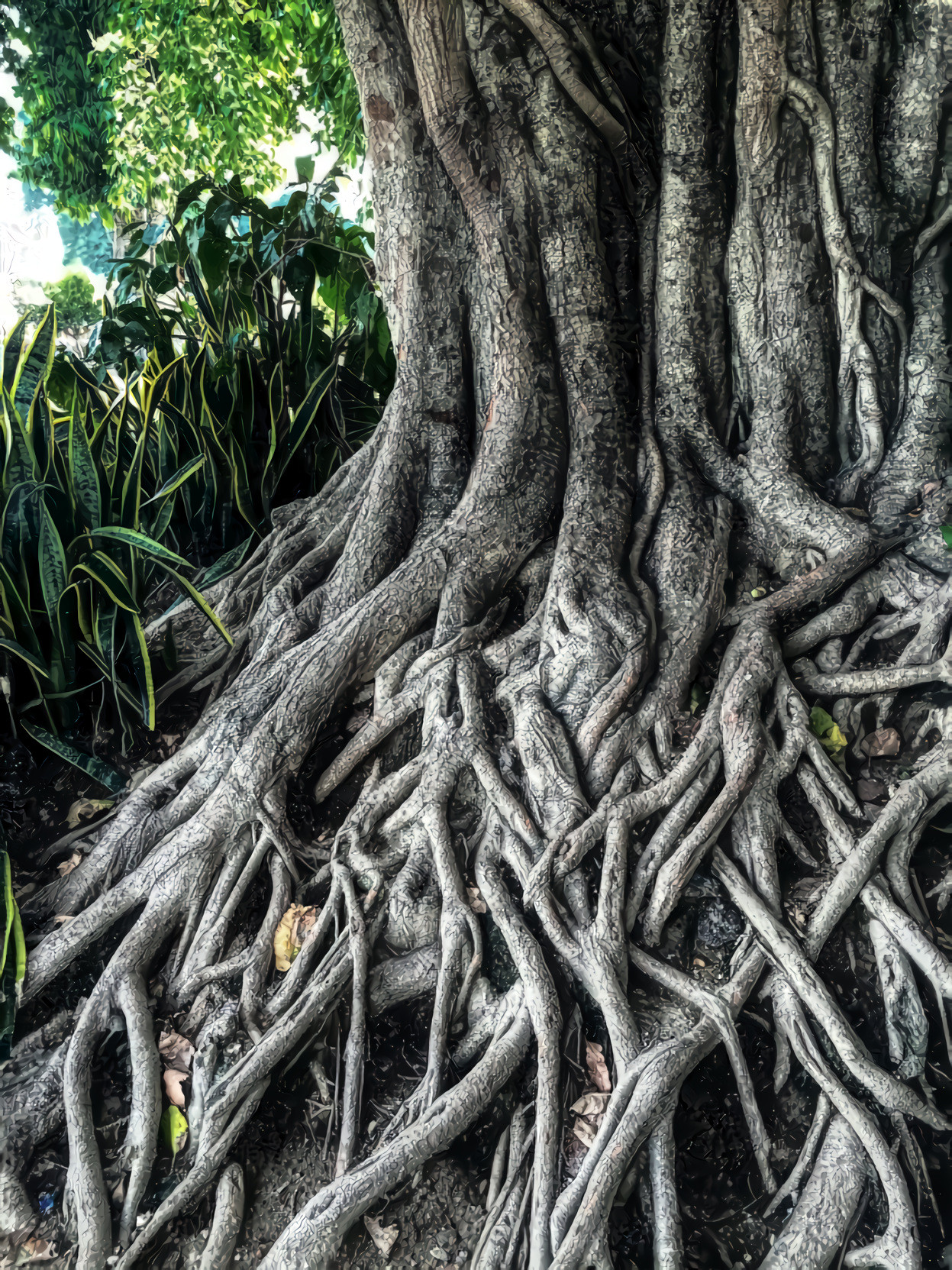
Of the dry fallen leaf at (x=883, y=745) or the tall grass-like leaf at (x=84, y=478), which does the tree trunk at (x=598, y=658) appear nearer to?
the dry fallen leaf at (x=883, y=745)

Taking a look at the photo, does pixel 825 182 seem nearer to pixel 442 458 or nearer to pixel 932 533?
pixel 932 533

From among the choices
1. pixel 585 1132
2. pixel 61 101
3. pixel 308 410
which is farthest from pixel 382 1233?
pixel 61 101

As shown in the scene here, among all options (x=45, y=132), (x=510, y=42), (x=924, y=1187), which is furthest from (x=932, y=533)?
(x=45, y=132)

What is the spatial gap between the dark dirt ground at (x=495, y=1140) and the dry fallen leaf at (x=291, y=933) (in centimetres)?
10

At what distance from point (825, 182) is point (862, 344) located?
453 millimetres

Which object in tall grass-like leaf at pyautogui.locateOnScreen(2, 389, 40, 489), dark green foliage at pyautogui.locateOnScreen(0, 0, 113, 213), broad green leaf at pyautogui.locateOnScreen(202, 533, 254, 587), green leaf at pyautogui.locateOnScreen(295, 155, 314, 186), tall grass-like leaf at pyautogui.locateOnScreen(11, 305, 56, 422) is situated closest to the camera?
tall grass-like leaf at pyautogui.locateOnScreen(2, 389, 40, 489)

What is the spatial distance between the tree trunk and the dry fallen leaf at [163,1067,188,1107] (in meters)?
0.06

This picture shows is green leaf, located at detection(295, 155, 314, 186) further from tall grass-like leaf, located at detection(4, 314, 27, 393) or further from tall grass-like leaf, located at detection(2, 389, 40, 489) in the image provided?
tall grass-like leaf, located at detection(2, 389, 40, 489)

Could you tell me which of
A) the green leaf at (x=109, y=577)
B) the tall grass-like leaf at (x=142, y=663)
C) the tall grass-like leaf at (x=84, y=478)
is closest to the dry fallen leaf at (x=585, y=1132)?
the tall grass-like leaf at (x=142, y=663)

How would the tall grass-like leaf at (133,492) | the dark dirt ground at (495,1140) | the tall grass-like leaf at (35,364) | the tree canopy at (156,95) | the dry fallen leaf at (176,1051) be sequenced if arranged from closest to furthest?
the dark dirt ground at (495,1140), the dry fallen leaf at (176,1051), the tall grass-like leaf at (35,364), the tall grass-like leaf at (133,492), the tree canopy at (156,95)

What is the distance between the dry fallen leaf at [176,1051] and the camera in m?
1.63

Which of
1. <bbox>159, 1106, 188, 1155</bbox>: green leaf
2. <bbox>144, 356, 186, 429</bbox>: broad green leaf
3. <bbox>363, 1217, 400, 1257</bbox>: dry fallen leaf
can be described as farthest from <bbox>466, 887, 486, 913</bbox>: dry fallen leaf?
<bbox>144, 356, 186, 429</bbox>: broad green leaf

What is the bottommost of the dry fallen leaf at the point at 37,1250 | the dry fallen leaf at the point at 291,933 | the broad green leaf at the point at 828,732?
the dry fallen leaf at the point at 37,1250

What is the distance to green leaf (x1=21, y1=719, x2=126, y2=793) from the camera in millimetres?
2076
